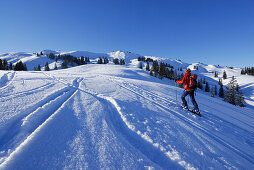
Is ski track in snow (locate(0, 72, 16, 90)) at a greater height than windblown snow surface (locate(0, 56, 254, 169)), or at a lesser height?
greater

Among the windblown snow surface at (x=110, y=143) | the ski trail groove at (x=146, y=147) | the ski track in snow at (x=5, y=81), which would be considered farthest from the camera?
the ski track in snow at (x=5, y=81)

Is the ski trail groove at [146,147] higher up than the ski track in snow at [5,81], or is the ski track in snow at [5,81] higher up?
the ski track in snow at [5,81]

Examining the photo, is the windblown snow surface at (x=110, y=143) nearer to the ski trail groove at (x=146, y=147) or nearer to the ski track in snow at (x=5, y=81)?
the ski trail groove at (x=146, y=147)

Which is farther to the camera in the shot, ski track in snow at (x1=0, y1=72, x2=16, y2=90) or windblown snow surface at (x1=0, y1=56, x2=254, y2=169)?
ski track in snow at (x1=0, y1=72, x2=16, y2=90)

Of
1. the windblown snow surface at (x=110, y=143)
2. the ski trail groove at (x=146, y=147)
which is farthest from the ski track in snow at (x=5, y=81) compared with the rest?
the ski trail groove at (x=146, y=147)

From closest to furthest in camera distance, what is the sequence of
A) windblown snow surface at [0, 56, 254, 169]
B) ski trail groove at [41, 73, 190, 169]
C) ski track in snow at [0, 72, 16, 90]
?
1. windblown snow surface at [0, 56, 254, 169]
2. ski trail groove at [41, 73, 190, 169]
3. ski track in snow at [0, 72, 16, 90]

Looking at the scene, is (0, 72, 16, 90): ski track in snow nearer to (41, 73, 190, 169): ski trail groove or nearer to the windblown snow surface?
the windblown snow surface

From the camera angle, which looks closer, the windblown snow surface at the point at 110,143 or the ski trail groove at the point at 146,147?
the windblown snow surface at the point at 110,143

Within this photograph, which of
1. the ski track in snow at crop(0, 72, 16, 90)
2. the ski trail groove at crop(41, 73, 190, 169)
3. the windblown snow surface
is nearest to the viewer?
the windblown snow surface

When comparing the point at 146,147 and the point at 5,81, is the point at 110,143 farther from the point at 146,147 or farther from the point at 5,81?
the point at 5,81

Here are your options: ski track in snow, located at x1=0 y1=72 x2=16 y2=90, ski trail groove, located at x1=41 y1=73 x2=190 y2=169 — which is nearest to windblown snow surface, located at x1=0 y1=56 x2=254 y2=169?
ski trail groove, located at x1=41 y1=73 x2=190 y2=169

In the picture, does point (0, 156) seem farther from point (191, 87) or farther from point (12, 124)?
point (191, 87)

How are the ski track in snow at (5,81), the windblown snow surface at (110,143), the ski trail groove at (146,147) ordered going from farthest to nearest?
the ski track in snow at (5,81) < the ski trail groove at (146,147) < the windblown snow surface at (110,143)

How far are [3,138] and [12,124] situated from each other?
60 cm
